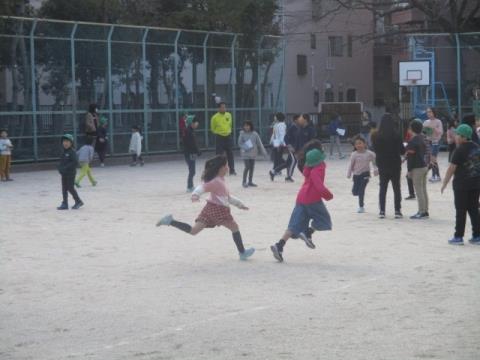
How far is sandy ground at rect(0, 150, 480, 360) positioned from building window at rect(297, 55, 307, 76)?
3770 centimetres

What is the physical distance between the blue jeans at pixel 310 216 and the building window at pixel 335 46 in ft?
149

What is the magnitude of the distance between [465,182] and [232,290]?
14.1ft

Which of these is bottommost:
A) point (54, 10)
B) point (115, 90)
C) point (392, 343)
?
point (392, 343)

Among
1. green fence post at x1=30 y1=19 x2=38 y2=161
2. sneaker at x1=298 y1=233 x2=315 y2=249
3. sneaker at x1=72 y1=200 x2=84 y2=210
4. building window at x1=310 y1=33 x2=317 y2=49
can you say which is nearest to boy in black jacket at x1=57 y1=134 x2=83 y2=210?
sneaker at x1=72 y1=200 x2=84 y2=210

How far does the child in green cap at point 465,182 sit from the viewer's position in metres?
13.0

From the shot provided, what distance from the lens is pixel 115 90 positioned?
32250 mm

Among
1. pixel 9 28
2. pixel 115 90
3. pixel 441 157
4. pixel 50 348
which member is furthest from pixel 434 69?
pixel 50 348

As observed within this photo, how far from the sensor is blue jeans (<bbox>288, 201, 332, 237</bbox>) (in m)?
12.1

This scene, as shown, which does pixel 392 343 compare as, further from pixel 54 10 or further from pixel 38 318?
pixel 54 10

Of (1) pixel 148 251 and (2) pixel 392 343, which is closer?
(2) pixel 392 343

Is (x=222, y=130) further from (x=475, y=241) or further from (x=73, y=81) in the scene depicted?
(x=475, y=241)

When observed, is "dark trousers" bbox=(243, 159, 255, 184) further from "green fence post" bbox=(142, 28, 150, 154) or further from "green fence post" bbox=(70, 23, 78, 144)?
"green fence post" bbox=(142, 28, 150, 154)

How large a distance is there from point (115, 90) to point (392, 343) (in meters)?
25.4

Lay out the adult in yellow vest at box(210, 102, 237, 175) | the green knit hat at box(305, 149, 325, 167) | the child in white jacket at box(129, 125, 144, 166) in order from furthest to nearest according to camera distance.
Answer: the child in white jacket at box(129, 125, 144, 166) < the adult in yellow vest at box(210, 102, 237, 175) < the green knit hat at box(305, 149, 325, 167)
